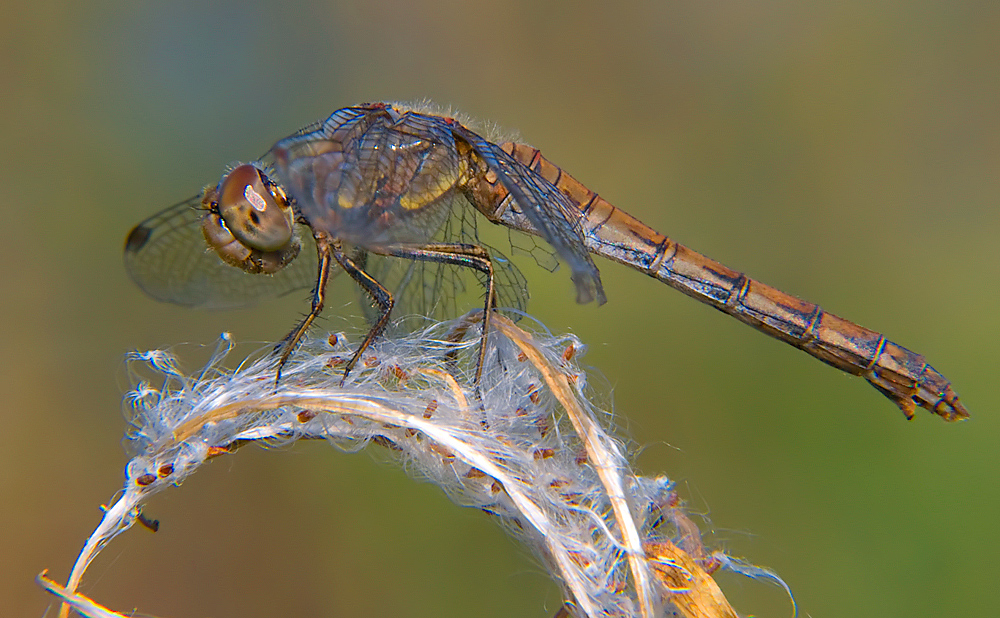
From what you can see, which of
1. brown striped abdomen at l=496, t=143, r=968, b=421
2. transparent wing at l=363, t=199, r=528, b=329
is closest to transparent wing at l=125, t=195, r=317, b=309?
transparent wing at l=363, t=199, r=528, b=329

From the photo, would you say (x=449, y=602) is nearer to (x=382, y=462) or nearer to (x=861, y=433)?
(x=382, y=462)

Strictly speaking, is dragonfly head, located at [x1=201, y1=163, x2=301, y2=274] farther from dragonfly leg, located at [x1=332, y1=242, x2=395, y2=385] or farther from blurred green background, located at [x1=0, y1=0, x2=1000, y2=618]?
blurred green background, located at [x1=0, y1=0, x2=1000, y2=618]

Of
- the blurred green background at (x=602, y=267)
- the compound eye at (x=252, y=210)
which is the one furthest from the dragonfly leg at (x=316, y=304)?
the blurred green background at (x=602, y=267)

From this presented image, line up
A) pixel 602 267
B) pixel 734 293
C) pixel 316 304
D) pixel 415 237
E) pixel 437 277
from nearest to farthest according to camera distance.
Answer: pixel 316 304 → pixel 415 237 → pixel 734 293 → pixel 437 277 → pixel 602 267

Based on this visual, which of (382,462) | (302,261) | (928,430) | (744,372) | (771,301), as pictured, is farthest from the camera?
(744,372)

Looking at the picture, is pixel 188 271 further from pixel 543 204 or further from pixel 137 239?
pixel 543 204

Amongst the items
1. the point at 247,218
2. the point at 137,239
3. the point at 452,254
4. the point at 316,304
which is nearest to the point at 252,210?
the point at 247,218

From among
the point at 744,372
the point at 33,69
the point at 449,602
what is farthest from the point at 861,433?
the point at 33,69
